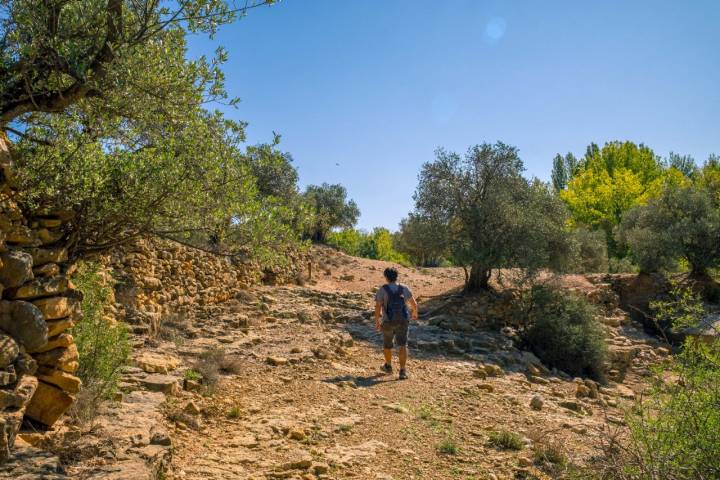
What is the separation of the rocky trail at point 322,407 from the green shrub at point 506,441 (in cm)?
10

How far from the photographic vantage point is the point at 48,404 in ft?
13.4

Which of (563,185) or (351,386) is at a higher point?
(563,185)

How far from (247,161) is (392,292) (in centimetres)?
352

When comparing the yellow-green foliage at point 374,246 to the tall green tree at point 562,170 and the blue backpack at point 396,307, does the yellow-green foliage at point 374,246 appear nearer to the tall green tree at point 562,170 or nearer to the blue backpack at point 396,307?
the tall green tree at point 562,170

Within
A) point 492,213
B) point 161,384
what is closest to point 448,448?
point 161,384

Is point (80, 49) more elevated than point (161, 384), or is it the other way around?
point (80, 49)

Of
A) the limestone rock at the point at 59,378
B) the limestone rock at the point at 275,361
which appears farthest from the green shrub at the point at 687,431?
the limestone rock at the point at 275,361

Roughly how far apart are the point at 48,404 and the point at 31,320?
767mm

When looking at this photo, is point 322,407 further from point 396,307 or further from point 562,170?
point 562,170

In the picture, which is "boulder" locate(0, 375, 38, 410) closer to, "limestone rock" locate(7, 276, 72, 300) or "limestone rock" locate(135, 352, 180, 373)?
"limestone rock" locate(7, 276, 72, 300)

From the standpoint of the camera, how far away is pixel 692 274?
20438 mm

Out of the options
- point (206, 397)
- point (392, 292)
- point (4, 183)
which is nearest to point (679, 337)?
point (392, 292)

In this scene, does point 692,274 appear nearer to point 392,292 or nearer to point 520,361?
point 520,361

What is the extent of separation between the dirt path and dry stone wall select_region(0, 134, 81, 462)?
127cm
